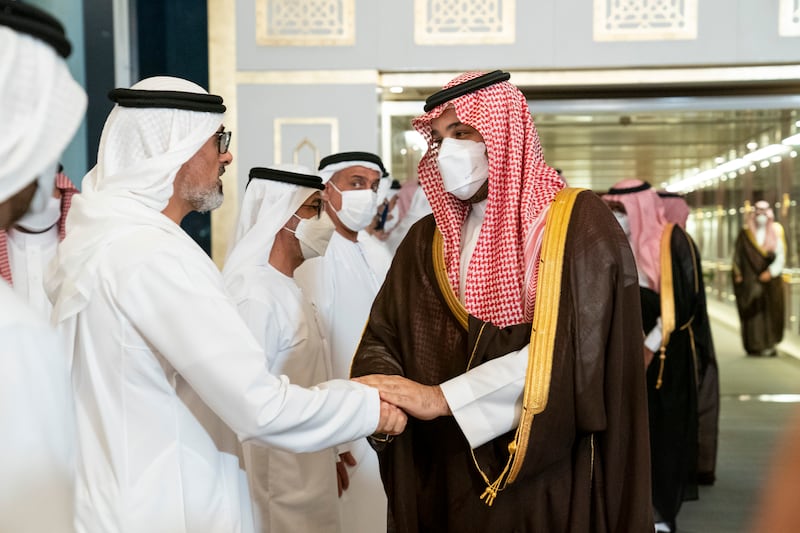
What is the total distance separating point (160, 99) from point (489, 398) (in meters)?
1.01

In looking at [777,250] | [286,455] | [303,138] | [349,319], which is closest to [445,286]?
[286,455]

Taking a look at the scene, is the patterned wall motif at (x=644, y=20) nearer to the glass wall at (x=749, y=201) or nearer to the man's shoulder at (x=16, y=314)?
the glass wall at (x=749, y=201)

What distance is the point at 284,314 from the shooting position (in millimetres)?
2682

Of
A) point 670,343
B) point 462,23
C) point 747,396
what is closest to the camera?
point 670,343

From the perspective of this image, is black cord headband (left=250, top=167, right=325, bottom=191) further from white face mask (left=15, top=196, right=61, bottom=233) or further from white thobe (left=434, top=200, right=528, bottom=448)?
white thobe (left=434, top=200, right=528, bottom=448)

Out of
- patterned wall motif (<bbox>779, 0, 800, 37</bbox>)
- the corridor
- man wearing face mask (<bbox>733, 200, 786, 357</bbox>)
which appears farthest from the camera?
man wearing face mask (<bbox>733, 200, 786, 357</bbox>)

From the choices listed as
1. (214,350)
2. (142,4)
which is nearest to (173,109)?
(214,350)

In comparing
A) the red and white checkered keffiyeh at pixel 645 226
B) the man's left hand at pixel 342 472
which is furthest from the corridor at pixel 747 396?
the man's left hand at pixel 342 472

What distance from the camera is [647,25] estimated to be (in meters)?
5.40

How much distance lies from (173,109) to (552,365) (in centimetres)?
105

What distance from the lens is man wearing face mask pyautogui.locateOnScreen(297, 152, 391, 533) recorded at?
3.41 m

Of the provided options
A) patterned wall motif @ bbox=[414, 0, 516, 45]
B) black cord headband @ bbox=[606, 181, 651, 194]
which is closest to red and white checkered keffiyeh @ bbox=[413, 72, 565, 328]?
black cord headband @ bbox=[606, 181, 651, 194]

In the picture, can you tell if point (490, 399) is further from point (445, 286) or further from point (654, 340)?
point (654, 340)

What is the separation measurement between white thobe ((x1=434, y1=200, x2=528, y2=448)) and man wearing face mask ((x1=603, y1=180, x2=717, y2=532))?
2659 mm
